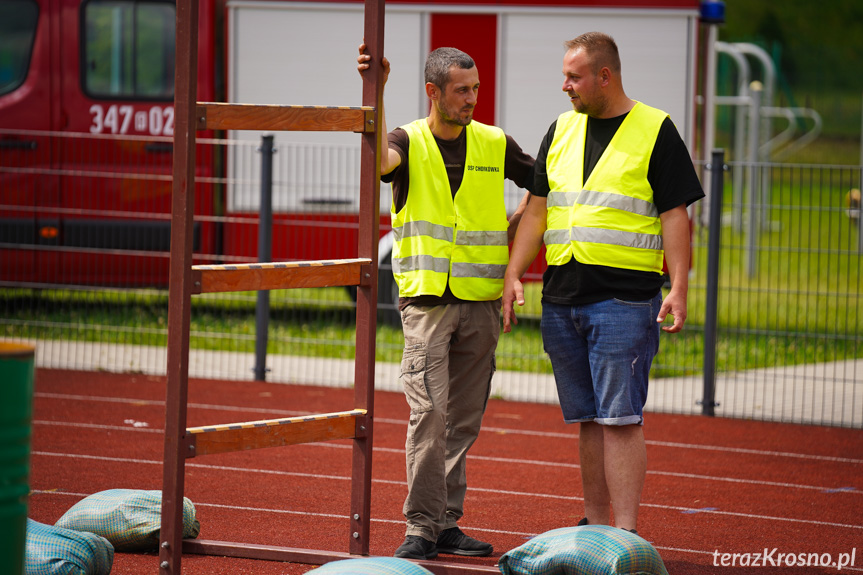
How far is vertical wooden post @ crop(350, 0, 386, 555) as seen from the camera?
4676 millimetres

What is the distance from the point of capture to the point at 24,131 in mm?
10602

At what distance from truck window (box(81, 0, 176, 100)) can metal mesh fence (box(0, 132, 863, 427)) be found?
24.3 inches

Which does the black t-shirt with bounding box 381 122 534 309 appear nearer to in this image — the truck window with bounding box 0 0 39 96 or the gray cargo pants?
the gray cargo pants

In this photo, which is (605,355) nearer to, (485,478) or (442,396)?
Answer: (442,396)

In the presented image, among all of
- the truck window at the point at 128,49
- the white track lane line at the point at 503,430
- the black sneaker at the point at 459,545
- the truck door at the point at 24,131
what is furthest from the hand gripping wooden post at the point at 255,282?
the truck window at the point at 128,49

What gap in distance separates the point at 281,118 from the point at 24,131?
6873mm

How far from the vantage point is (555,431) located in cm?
805

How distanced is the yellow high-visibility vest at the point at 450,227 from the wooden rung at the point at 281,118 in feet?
1.32

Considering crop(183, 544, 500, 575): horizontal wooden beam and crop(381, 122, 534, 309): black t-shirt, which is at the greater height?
crop(381, 122, 534, 309): black t-shirt

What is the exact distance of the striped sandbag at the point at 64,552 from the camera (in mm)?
4273

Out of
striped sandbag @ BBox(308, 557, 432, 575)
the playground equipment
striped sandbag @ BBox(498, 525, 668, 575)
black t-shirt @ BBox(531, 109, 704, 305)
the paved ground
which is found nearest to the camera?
striped sandbag @ BBox(308, 557, 432, 575)

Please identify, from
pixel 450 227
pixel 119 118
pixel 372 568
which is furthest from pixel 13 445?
pixel 119 118

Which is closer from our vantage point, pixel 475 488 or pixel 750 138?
pixel 475 488

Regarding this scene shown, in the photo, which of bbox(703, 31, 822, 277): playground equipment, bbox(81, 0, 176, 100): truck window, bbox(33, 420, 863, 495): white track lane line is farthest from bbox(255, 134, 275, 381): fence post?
bbox(703, 31, 822, 277): playground equipment
